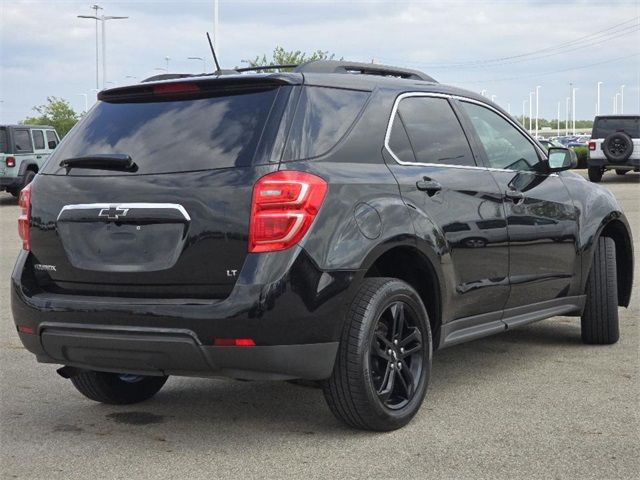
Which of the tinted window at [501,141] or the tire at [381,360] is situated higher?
the tinted window at [501,141]

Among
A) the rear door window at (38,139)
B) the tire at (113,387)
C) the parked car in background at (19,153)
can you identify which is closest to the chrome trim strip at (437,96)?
the tire at (113,387)

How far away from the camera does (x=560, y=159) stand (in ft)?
21.0

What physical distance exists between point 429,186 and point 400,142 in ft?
0.86

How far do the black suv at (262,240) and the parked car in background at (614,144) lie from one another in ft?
80.8

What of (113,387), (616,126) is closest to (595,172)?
(616,126)

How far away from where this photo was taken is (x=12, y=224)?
813 inches

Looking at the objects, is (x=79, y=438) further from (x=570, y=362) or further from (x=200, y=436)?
(x=570, y=362)

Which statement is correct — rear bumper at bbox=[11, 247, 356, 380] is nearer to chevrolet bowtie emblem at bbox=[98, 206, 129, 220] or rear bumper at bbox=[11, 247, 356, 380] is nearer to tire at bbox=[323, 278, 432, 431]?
tire at bbox=[323, 278, 432, 431]

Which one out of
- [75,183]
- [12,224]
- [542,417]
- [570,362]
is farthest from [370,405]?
[12,224]

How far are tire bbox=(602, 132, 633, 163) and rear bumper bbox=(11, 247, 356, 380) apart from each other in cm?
2586

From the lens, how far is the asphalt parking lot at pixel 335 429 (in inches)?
171

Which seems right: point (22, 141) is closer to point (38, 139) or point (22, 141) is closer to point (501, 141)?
point (38, 139)

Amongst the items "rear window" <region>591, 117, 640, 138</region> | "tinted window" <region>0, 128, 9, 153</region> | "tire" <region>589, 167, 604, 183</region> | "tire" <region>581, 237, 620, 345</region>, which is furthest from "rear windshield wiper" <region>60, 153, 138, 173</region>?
"tire" <region>589, 167, 604, 183</region>

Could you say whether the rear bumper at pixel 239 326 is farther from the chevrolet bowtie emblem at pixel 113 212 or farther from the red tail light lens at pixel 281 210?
the chevrolet bowtie emblem at pixel 113 212
